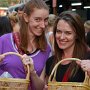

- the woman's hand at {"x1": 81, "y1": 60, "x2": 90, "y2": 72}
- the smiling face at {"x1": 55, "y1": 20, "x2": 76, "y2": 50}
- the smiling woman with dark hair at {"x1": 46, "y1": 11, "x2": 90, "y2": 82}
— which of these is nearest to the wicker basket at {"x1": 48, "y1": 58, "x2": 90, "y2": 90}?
the woman's hand at {"x1": 81, "y1": 60, "x2": 90, "y2": 72}

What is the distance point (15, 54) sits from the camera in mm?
2754

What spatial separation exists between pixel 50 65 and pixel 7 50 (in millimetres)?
376

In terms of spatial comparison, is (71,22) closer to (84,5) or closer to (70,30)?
(70,30)

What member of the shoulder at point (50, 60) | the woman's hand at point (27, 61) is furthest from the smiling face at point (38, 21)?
the woman's hand at point (27, 61)

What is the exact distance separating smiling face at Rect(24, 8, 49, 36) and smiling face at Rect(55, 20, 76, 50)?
146mm

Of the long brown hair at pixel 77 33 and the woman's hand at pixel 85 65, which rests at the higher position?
the long brown hair at pixel 77 33

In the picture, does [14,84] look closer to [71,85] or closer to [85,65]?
[71,85]

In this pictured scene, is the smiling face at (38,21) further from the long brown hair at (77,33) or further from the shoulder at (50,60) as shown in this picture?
the shoulder at (50,60)

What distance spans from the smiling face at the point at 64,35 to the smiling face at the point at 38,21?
0.48ft

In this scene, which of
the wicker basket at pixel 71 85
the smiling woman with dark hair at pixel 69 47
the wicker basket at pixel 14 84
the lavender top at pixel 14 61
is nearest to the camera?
the wicker basket at pixel 71 85

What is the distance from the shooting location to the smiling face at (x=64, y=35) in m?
2.82

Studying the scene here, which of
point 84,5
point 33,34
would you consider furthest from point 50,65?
point 84,5

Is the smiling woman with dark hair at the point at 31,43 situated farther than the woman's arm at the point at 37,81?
Yes

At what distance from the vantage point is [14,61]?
2.96 metres
